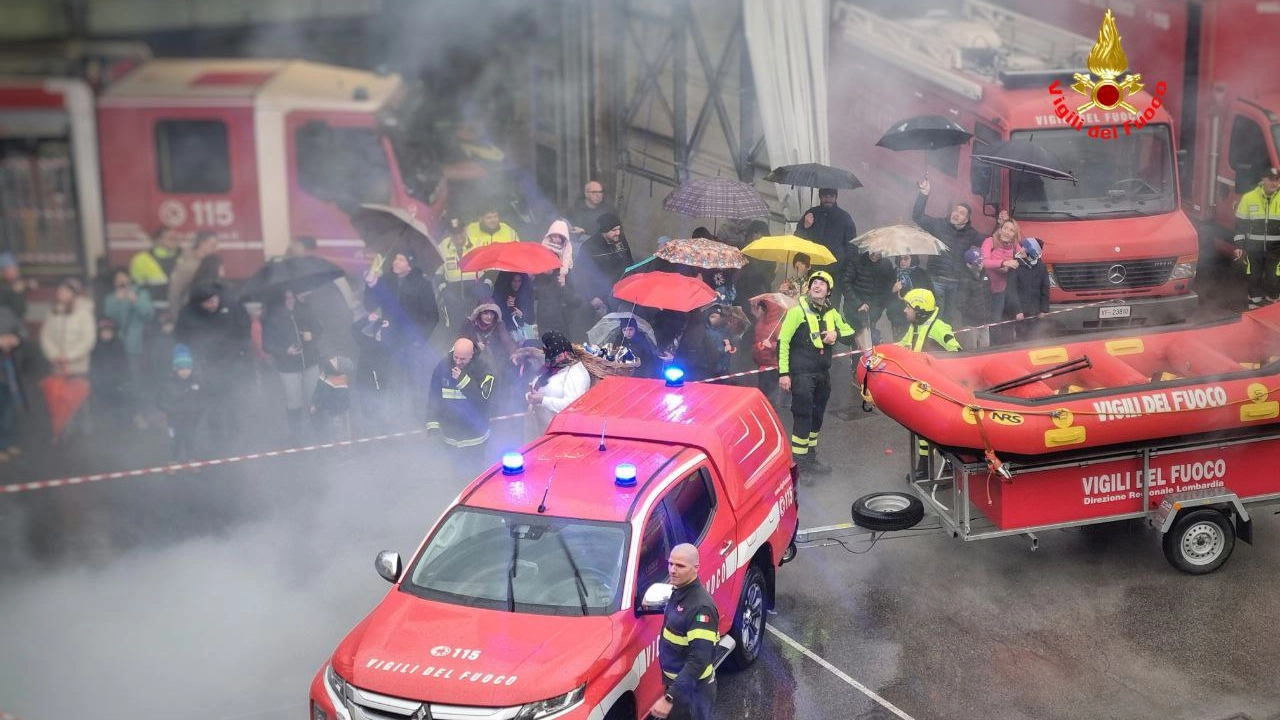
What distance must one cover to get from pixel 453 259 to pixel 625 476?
4318 mm

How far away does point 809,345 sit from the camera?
8039 mm

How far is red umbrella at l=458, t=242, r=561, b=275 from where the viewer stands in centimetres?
852

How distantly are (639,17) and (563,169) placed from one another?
1.44 meters

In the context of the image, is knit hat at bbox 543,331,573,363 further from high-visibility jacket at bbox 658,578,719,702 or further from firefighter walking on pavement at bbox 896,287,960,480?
high-visibility jacket at bbox 658,578,719,702

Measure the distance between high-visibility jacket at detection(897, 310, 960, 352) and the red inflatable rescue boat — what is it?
51 cm

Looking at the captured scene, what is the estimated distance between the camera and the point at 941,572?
7.11m

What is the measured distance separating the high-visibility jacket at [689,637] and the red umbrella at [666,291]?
3296 millimetres

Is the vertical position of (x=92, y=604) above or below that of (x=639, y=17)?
below

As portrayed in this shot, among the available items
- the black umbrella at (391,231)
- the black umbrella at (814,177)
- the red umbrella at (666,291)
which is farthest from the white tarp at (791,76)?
the black umbrella at (391,231)

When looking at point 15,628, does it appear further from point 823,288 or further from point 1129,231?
point 1129,231

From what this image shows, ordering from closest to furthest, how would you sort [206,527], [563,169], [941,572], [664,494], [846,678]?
1. [664,494]
2. [846,678]
3. [941,572]
4. [206,527]
5. [563,169]

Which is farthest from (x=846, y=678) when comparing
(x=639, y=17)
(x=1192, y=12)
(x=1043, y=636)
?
(x=1192, y=12)

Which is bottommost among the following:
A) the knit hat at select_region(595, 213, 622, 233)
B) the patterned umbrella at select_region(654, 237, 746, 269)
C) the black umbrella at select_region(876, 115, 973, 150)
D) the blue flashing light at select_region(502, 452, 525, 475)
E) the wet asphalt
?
the wet asphalt

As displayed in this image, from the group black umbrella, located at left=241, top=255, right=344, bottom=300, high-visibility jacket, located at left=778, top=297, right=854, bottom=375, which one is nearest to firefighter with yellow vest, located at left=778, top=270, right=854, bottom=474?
high-visibility jacket, located at left=778, top=297, right=854, bottom=375
